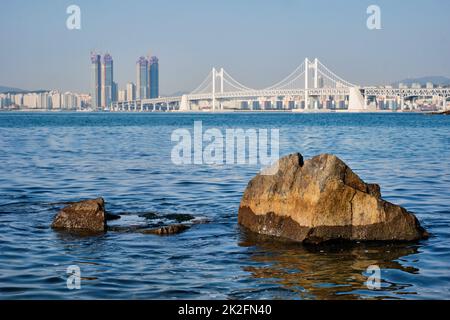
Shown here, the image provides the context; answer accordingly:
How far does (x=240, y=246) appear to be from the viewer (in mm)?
8227

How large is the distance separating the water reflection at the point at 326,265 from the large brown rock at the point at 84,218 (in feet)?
5.86

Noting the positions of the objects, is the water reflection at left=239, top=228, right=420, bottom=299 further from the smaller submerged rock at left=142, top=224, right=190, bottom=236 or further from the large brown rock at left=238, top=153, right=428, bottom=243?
the smaller submerged rock at left=142, top=224, right=190, bottom=236

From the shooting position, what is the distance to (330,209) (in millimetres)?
8320

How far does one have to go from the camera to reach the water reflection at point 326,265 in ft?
20.8

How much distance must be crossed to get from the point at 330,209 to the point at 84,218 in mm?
3060

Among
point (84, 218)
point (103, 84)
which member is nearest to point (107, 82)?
point (103, 84)

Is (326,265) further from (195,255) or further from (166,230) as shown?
(166,230)

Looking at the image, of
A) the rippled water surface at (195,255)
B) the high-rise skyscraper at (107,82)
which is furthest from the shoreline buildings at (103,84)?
the rippled water surface at (195,255)

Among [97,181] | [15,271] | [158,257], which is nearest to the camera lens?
[15,271]

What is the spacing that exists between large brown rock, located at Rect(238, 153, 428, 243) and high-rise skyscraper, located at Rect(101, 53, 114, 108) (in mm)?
163558

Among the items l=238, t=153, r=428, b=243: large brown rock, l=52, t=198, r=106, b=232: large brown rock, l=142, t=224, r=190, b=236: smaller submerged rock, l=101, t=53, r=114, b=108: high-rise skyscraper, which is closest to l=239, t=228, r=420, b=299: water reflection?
l=238, t=153, r=428, b=243: large brown rock
